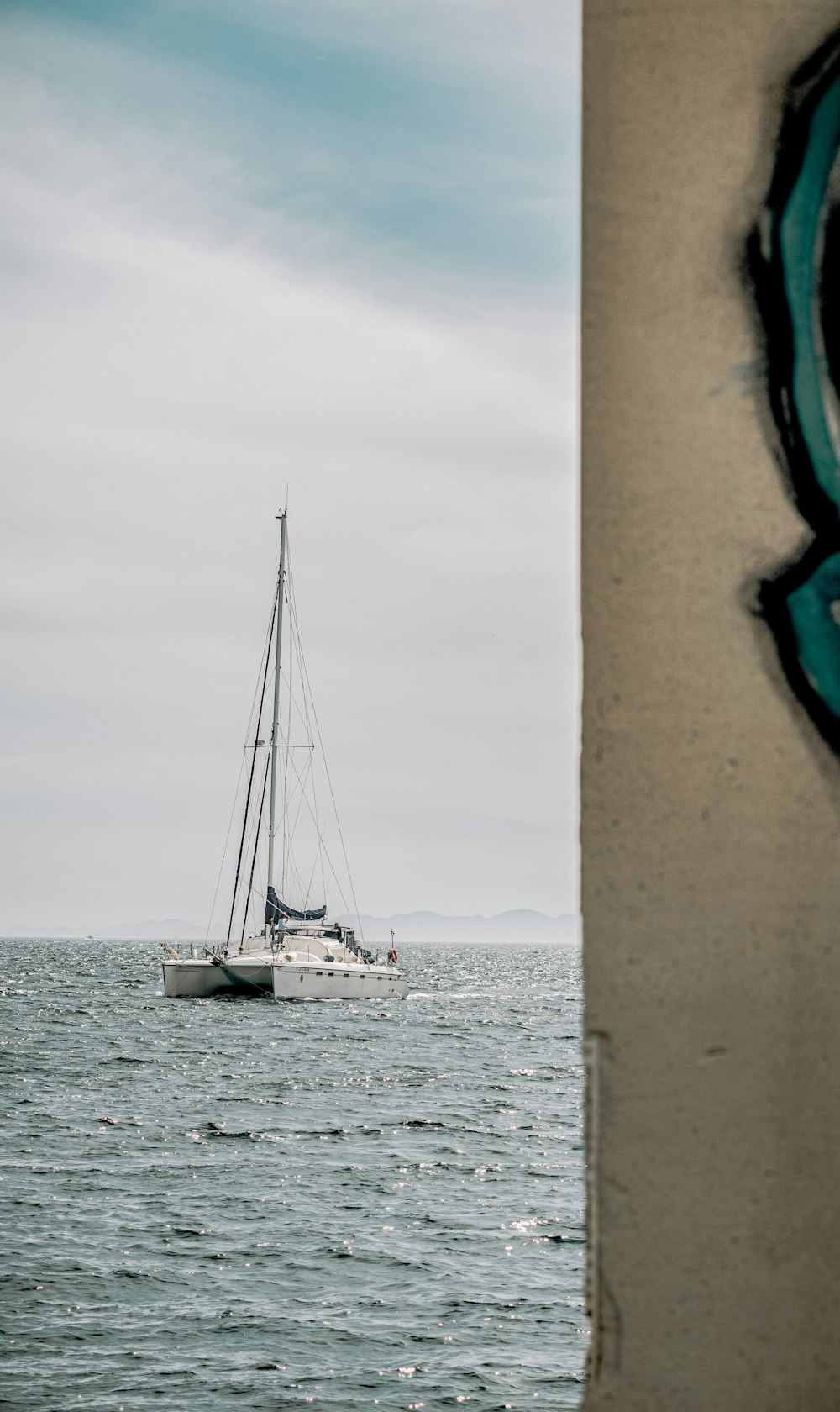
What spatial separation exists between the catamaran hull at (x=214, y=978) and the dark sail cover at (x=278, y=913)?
2340 mm

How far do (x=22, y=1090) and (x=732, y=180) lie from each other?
2900 cm

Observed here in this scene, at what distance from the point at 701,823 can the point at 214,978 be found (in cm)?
4095

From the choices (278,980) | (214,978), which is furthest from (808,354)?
(214,978)

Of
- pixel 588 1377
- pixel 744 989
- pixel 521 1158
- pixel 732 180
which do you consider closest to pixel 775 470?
pixel 732 180

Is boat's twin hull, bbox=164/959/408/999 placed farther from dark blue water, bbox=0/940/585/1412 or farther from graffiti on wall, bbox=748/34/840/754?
graffiti on wall, bbox=748/34/840/754

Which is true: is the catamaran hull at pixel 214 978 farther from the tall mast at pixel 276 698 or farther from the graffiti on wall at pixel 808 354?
the graffiti on wall at pixel 808 354

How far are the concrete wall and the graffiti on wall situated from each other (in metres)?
0.02

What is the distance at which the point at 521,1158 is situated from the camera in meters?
19.3

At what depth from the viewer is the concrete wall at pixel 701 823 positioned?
4.45 feet

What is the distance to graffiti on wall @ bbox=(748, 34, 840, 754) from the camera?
1405mm

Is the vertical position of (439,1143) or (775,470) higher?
(775,470)

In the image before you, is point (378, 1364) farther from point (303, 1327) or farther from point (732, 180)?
point (732, 180)

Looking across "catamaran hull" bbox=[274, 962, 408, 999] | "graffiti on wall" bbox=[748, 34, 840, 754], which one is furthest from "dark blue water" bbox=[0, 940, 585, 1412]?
"graffiti on wall" bbox=[748, 34, 840, 754]

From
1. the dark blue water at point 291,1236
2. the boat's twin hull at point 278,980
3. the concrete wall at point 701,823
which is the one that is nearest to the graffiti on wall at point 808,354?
the concrete wall at point 701,823
